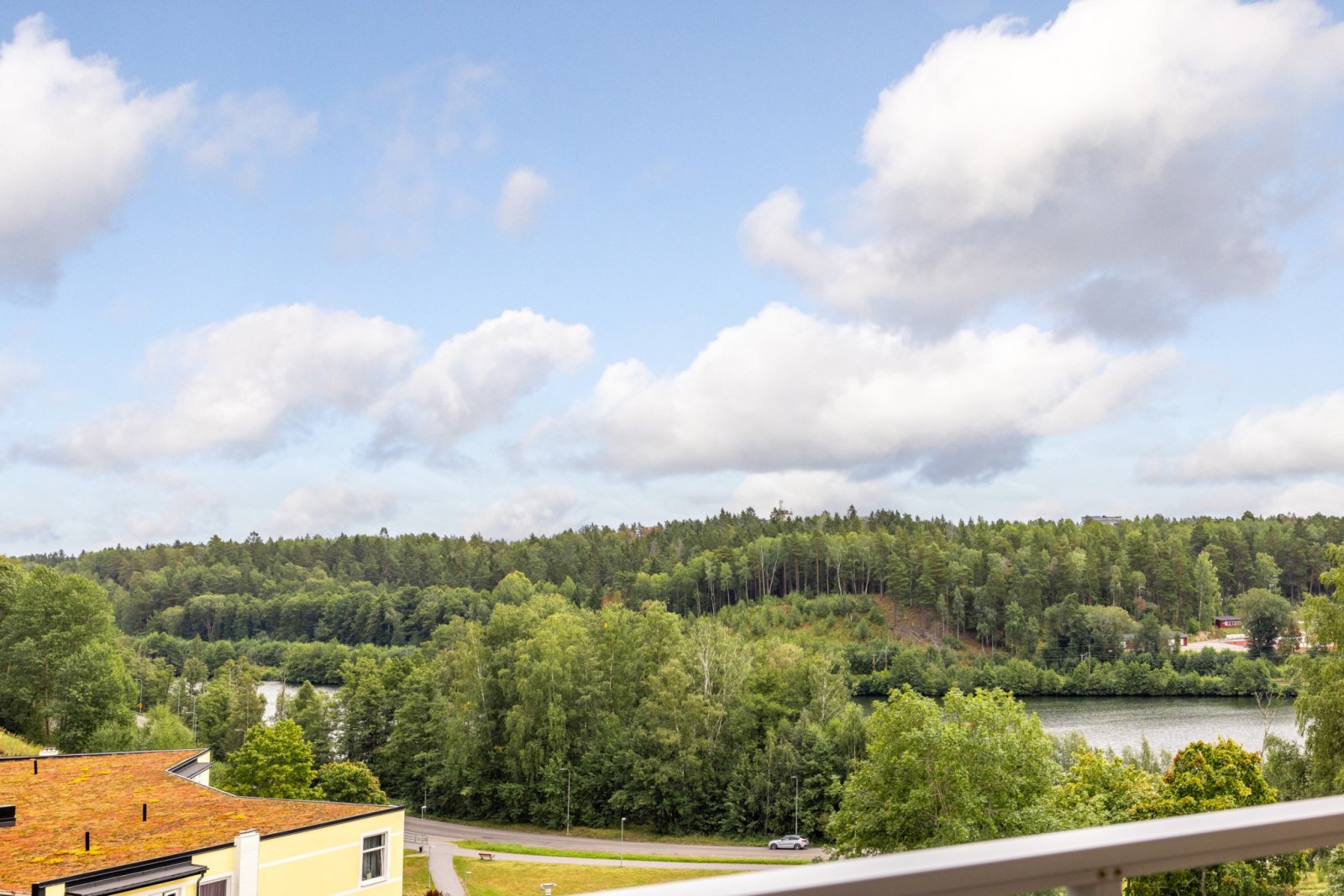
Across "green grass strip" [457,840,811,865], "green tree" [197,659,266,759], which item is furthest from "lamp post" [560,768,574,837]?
"green tree" [197,659,266,759]

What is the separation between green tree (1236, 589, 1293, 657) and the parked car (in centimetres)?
3367

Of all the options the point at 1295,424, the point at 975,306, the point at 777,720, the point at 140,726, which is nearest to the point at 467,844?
the point at 777,720

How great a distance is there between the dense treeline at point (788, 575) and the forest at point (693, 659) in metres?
0.23

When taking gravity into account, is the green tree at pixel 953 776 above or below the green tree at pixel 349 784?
above

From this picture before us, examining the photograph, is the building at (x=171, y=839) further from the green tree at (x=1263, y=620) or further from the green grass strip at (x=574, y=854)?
the green tree at (x=1263, y=620)

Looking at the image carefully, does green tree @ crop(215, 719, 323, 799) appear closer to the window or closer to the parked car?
the parked car

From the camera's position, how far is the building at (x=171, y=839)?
8023mm

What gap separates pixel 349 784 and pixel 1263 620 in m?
45.3

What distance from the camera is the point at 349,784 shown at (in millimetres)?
27719

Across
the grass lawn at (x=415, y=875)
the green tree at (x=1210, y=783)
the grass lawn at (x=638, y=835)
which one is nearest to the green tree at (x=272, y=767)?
the grass lawn at (x=415, y=875)

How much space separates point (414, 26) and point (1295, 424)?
14928 mm

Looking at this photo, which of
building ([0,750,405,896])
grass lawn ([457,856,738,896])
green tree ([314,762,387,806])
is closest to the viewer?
building ([0,750,405,896])

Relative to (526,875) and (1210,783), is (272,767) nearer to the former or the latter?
(526,875)

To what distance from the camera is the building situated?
8023 millimetres
